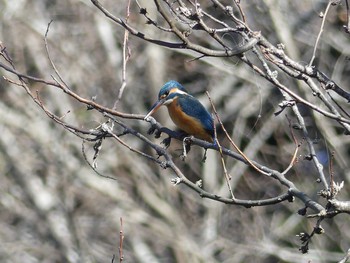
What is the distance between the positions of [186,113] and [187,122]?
0.07 m

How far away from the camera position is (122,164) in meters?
12.4

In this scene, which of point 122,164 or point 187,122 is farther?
point 122,164

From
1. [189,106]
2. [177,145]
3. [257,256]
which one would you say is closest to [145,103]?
[177,145]

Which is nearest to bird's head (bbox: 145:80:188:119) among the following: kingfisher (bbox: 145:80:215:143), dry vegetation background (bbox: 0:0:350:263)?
kingfisher (bbox: 145:80:215:143)

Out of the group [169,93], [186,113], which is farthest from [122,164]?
[186,113]

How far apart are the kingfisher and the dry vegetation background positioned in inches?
189

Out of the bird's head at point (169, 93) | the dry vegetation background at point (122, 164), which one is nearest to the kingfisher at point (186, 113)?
the bird's head at point (169, 93)

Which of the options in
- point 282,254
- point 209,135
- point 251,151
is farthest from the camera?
point 251,151

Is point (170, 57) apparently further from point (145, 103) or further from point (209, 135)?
point (209, 135)

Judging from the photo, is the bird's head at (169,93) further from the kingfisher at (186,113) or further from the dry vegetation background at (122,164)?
the dry vegetation background at (122,164)

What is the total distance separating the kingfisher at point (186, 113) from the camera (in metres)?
5.98

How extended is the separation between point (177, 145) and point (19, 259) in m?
3.06

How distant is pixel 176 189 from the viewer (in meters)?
12.1

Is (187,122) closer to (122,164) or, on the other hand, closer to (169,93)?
(169,93)
